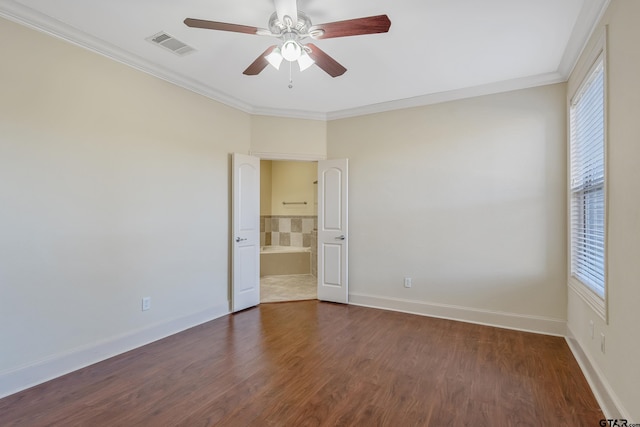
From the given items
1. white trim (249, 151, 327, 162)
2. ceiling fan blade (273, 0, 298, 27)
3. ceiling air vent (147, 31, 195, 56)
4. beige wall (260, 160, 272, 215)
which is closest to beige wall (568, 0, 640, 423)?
ceiling fan blade (273, 0, 298, 27)

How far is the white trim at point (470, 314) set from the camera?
11.0ft

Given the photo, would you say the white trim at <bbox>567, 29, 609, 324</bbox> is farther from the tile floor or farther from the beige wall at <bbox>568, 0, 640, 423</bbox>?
the tile floor

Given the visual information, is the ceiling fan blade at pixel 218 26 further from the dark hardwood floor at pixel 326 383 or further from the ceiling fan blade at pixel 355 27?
the dark hardwood floor at pixel 326 383

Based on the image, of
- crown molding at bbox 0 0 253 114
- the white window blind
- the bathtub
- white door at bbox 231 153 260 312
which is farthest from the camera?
the bathtub

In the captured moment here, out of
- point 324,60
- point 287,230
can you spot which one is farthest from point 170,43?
point 287,230

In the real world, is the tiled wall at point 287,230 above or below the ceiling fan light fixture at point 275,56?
below

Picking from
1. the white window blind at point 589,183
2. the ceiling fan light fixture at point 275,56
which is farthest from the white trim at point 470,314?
the ceiling fan light fixture at point 275,56

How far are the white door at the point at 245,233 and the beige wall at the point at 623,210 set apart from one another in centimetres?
364

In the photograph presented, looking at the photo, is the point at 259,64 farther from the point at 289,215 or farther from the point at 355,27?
the point at 289,215

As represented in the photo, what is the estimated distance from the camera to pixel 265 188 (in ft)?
24.9

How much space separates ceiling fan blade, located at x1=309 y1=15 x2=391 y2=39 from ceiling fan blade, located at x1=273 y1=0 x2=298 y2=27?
5.5 inches

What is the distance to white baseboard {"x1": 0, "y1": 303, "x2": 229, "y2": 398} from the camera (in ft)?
7.41

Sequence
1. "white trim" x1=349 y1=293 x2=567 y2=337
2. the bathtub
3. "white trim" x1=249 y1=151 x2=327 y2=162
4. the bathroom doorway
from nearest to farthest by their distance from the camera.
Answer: "white trim" x1=349 y1=293 x2=567 y2=337
"white trim" x1=249 y1=151 x2=327 y2=162
the bathtub
the bathroom doorway

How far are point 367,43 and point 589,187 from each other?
2.21 m
